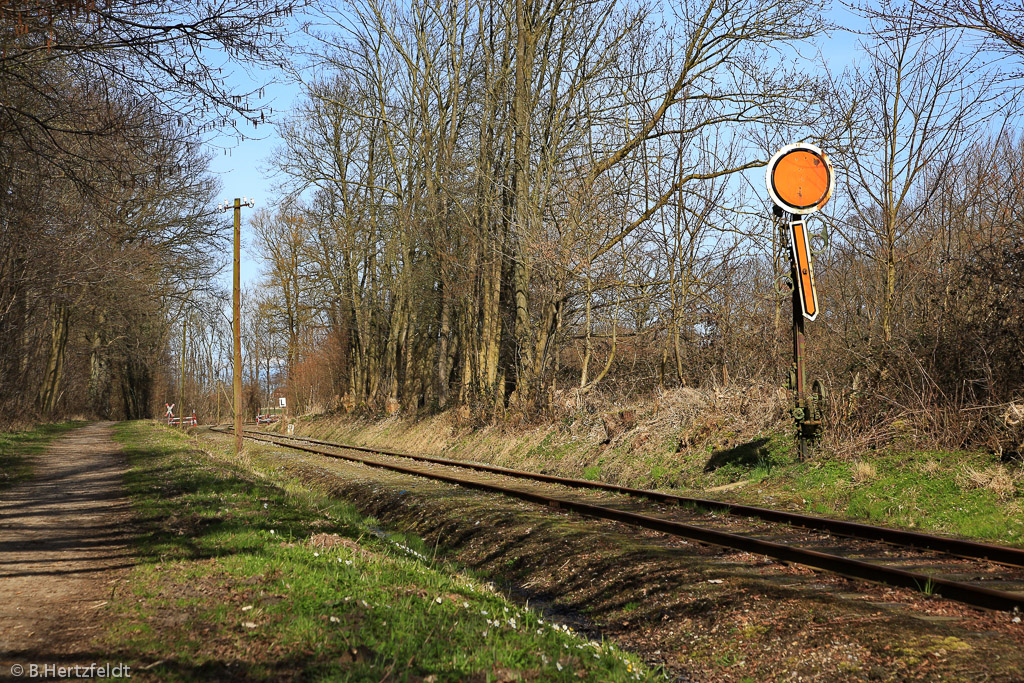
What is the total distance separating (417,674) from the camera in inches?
176

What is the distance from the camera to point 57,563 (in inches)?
263

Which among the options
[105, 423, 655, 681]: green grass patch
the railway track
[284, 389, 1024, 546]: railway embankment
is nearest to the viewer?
[105, 423, 655, 681]: green grass patch

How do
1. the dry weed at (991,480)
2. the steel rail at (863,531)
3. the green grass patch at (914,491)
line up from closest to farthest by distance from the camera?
the steel rail at (863,531) → the green grass patch at (914,491) → the dry weed at (991,480)

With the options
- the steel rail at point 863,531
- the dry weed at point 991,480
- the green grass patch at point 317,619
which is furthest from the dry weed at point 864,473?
the green grass patch at point 317,619

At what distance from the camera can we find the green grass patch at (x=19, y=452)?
13.2 m

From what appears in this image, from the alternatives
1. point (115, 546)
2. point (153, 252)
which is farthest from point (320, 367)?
point (115, 546)

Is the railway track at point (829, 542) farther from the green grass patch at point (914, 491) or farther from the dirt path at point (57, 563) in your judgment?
the dirt path at point (57, 563)

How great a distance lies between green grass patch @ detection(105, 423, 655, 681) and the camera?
4484mm

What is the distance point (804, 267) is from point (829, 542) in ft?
17.1

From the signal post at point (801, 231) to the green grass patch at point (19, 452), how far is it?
41.1 ft

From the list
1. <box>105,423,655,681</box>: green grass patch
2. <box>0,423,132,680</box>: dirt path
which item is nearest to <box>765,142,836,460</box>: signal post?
<box>105,423,655,681</box>: green grass patch

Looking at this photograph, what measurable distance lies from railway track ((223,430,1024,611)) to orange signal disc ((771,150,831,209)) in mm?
5241

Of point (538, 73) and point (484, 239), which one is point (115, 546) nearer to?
point (484, 239)

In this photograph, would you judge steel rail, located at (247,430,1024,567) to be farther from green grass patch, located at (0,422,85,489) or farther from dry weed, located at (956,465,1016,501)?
green grass patch, located at (0,422,85,489)
